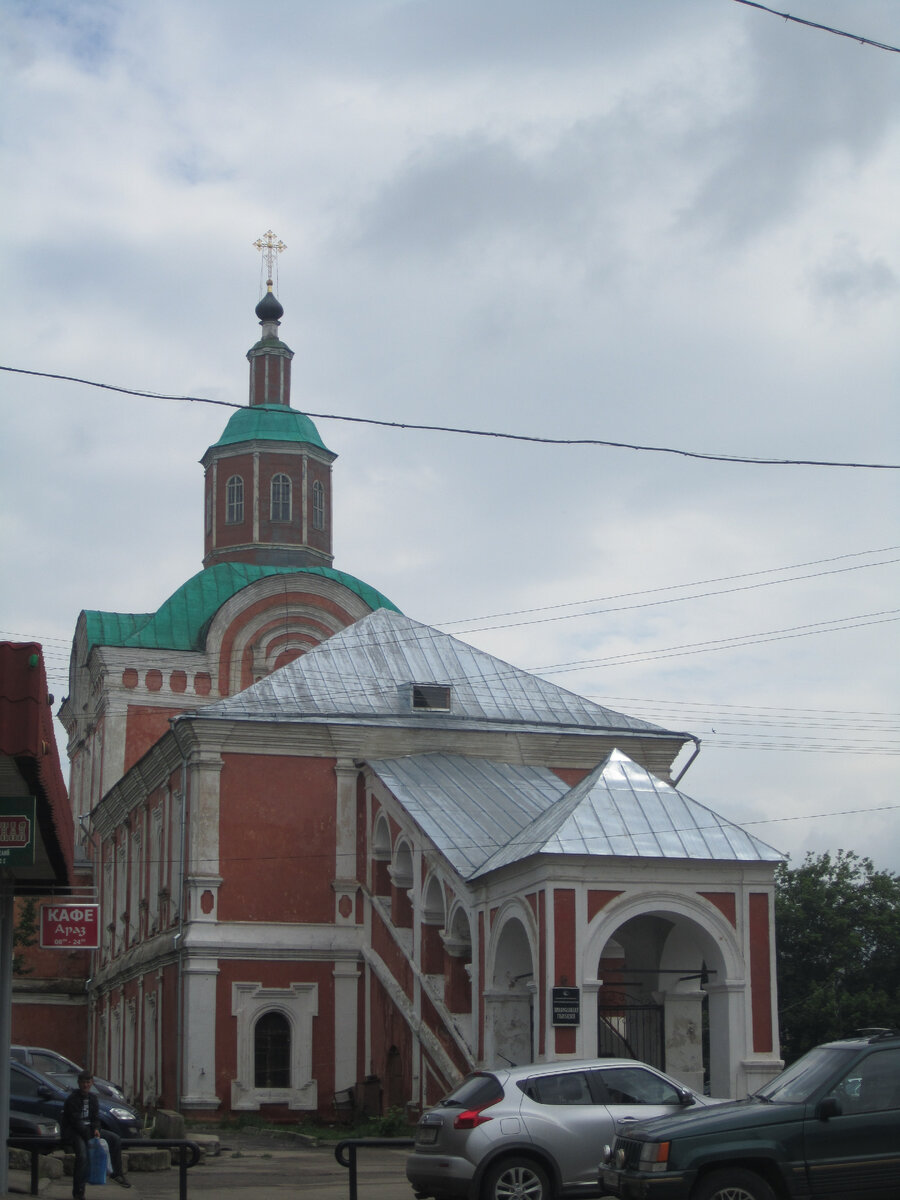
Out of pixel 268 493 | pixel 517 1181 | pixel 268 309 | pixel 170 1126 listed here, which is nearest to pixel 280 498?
pixel 268 493

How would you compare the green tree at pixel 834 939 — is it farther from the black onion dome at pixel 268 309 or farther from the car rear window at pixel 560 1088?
the car rear window at pixel 560 1088

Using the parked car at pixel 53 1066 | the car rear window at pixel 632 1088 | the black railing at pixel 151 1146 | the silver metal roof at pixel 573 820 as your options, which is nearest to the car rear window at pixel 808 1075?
the car rear window at pixel 632 1088

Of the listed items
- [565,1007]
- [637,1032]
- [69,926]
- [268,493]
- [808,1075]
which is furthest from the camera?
[268,493]

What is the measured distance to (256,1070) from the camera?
2856cm

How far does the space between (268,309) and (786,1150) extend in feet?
125

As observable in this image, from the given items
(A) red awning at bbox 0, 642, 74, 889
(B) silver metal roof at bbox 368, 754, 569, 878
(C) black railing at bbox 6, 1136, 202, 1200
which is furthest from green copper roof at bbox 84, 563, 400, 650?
(A) red awning at bbox 0, 642, 74, 889

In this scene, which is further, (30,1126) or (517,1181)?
(30,1126)

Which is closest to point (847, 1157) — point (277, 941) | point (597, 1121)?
point (597, 1121)

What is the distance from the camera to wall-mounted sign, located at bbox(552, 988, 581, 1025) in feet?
69.2

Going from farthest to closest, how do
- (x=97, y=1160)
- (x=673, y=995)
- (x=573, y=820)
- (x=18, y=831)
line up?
(x=673, y=995) < (x=573, y=820) < (x=97, y=1160) < (x=18, y=831)

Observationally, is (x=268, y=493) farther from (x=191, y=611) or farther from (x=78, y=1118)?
(x=78, y=1118)

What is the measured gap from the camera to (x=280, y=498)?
4422cm

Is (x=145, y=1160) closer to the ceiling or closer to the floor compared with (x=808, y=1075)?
closer to the floor

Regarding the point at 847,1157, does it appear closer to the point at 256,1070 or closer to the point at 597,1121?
the point at 597,1121
